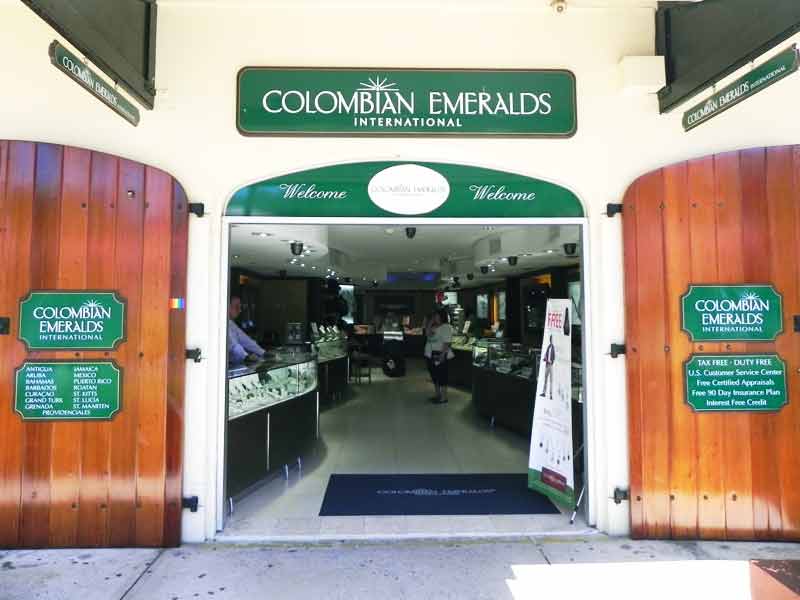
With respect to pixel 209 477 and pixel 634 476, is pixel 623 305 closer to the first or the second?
pixel 634 476

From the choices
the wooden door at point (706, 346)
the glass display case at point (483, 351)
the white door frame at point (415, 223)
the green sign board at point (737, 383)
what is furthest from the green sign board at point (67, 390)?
the glass display case at point (483, 351)

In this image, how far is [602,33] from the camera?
3146 mm

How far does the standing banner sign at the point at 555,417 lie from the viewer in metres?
3.25

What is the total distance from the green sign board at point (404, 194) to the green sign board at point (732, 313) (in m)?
0.96

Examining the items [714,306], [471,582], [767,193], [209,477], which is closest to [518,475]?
[471,582]

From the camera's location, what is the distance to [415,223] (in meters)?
3.12

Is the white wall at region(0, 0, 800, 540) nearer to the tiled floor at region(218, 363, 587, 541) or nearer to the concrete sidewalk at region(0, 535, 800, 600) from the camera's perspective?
the concrete sidewalk at region(0, 535, 800, 600)

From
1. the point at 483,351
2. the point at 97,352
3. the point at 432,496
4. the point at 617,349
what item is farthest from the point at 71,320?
the point at 483,351

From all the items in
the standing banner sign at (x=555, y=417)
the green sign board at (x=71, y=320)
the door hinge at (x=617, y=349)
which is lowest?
the standing banner sign at (x=555, y=417)

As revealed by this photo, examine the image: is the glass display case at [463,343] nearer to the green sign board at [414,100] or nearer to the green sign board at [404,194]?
the green sign board at [404,194]

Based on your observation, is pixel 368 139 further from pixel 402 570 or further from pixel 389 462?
pixel 389 462

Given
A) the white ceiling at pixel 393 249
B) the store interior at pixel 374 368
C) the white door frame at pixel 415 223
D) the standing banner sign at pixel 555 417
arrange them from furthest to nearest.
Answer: the white ceiling at pixel 393 249, the store interior at pixel 374 368, the standing banner sign at pixel 555 417, the white door frame at pixel 415 223

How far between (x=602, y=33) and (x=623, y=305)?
75.5 inches

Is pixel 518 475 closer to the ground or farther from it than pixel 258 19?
closer to the ground
